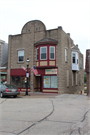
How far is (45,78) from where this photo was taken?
18953 millimetres

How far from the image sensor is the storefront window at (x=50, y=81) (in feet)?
60.4

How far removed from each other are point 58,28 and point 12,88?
31.0ft

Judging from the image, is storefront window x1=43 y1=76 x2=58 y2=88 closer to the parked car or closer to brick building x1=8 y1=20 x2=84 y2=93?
brick building x1=8 y1=20 x2=84 y2=93

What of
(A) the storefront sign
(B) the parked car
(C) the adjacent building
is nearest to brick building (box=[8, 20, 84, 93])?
(A) the storefront sign

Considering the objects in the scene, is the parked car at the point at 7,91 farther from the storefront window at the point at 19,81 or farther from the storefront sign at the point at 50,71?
the storefront window at the point at 19,81

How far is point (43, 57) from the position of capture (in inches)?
736

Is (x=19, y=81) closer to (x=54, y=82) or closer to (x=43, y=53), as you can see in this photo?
(x=54, y=82)

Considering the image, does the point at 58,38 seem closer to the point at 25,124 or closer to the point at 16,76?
the point at 16,76

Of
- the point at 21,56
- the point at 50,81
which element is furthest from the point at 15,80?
the point at 50,81

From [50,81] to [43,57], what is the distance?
3.22 metres

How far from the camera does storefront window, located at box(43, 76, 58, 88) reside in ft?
60.4

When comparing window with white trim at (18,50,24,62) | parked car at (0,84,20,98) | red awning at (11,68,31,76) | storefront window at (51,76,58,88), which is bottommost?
parked car at (0,84,20,98)

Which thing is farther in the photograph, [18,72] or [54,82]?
[18,72]

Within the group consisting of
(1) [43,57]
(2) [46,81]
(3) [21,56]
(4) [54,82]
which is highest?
(3) [21,56]
